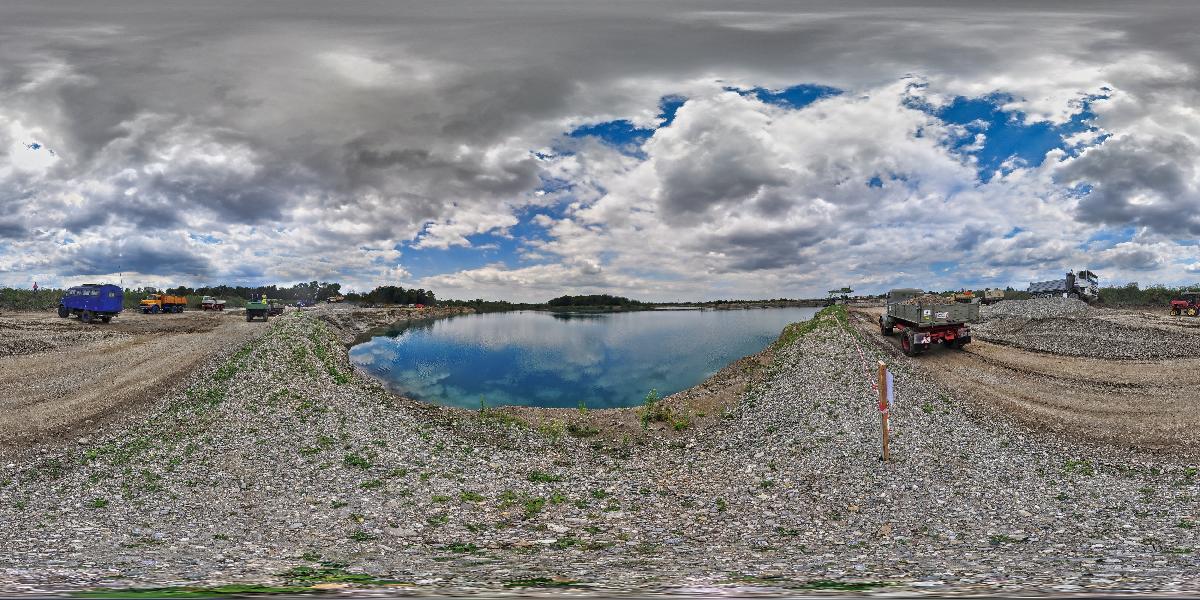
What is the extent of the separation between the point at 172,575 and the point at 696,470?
10.3 metres

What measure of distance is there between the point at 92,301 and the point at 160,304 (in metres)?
21.8

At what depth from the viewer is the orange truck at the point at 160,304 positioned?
6212cm

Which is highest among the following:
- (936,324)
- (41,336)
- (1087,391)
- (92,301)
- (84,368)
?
(92,301)

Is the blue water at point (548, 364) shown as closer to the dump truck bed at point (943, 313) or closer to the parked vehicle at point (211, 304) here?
Answer: the dump truck bed at point (943, 313)

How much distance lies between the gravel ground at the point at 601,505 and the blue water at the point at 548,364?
12.3 meters

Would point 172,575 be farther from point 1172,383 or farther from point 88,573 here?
point 1172,383

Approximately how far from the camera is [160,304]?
63281mm

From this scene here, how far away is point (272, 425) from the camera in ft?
52.9

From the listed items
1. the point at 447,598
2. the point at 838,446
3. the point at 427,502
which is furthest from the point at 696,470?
the point at 447,598

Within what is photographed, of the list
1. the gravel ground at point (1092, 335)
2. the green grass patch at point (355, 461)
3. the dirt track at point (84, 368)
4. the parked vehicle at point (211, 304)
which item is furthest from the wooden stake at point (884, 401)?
the parked vehicle at point (211, 304)

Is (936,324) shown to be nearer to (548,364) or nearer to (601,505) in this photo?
(601,505)

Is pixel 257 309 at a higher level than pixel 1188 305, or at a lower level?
lower

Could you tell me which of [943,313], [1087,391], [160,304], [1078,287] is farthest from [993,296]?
[160,304]

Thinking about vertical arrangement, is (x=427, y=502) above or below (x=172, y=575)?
below
